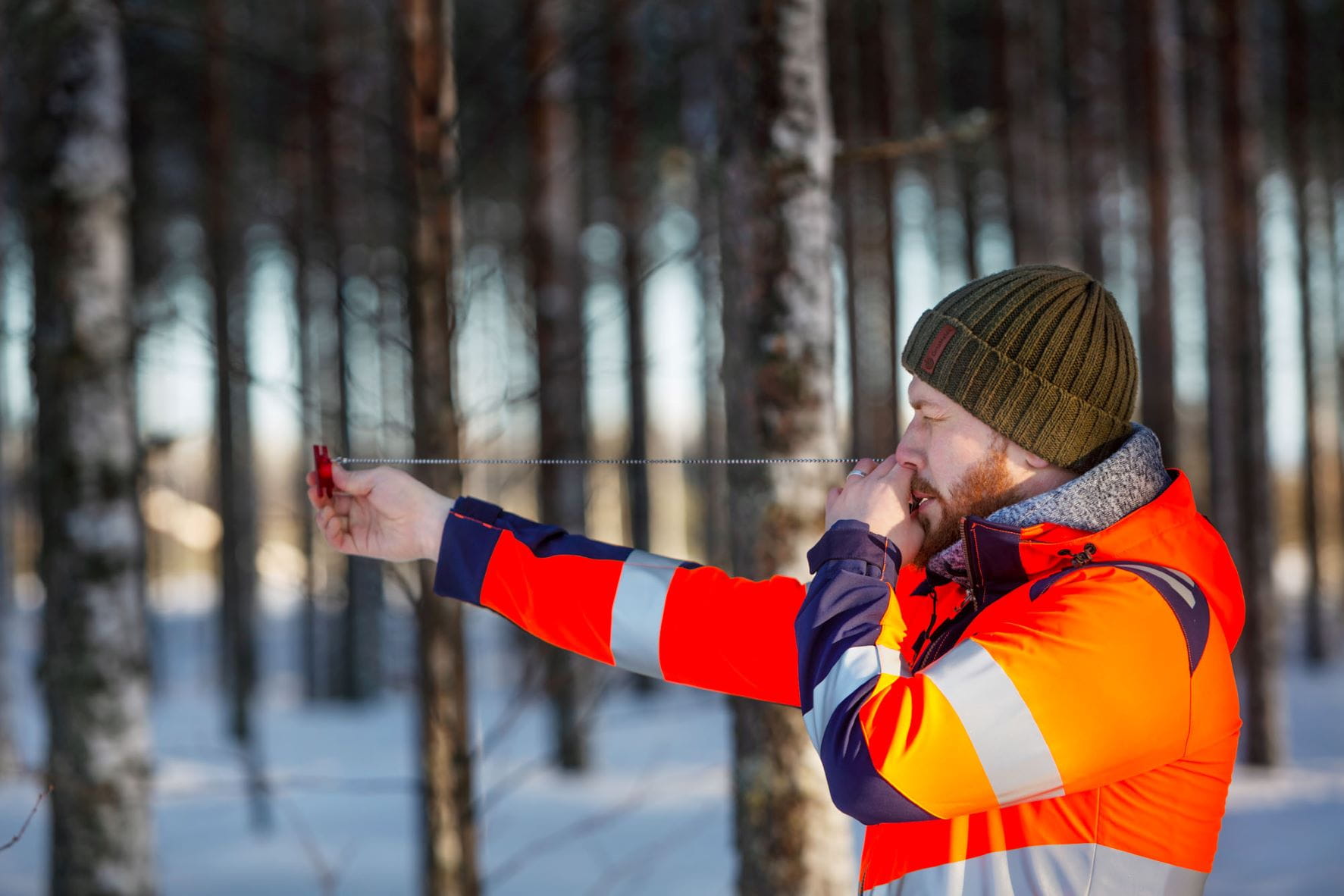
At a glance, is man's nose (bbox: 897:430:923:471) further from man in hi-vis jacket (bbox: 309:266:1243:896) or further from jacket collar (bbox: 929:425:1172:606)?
jacket collar (bbox: 929:425:1172:606)

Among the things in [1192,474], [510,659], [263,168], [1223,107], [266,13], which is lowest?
[510,659]

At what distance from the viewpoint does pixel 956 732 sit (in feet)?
3.94

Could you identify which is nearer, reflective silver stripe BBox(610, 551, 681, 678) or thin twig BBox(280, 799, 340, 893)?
reflective silver stripe BBox(610, 551, 681, 678)

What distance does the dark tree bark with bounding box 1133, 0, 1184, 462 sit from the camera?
966 centimetres

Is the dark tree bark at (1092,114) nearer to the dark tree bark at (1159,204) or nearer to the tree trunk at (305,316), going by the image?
the dark tree bark at (1159,204)

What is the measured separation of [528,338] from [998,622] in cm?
358

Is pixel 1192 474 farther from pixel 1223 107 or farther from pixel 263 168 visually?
pixel 263 168

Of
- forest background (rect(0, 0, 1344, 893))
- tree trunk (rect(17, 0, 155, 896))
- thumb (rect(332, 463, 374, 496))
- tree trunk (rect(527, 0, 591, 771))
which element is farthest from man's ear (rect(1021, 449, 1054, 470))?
tree trunk (rect(527, 0, 591, 771))

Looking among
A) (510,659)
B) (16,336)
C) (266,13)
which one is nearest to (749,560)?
(16,336)

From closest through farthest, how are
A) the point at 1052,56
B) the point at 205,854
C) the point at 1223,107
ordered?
1. the point at 205,854
2. the point at 1223,107
3. the point at 1052,56

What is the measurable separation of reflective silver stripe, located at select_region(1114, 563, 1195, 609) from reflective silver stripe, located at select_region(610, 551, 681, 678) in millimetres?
691

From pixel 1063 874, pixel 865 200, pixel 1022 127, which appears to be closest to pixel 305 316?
pixel 1022 127

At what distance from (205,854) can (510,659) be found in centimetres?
1079

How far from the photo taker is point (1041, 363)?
146 centimetres
